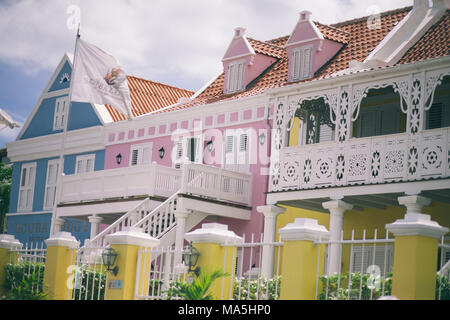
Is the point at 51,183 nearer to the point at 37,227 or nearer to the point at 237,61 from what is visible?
the point at 37,227

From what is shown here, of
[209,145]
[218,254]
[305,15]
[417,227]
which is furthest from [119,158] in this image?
[417,227]

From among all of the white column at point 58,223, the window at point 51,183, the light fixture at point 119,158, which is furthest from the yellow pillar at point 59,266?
the window at point 51,183

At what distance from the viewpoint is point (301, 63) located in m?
26.2

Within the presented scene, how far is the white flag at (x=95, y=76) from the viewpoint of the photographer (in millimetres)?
23453

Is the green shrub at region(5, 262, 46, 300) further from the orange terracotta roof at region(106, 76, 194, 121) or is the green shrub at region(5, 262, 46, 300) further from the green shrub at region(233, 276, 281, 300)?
the orange terracotta roof at region(106, 76, 194, 121)

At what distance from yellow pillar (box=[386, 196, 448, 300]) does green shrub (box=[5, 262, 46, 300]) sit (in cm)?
715

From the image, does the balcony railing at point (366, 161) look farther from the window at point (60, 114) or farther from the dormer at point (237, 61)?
the window at point (60, 114)

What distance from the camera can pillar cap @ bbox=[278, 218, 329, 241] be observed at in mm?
11750

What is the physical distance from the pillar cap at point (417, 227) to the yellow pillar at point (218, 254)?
3155mm

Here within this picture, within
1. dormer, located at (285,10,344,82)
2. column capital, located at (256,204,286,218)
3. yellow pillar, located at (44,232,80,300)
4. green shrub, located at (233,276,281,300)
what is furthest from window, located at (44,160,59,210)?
green shrub, located at (233,276,281,300)

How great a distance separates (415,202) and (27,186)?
18321 millimetres

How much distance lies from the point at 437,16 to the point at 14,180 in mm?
18171

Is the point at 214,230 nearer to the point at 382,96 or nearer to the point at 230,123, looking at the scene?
the point at 382,96
